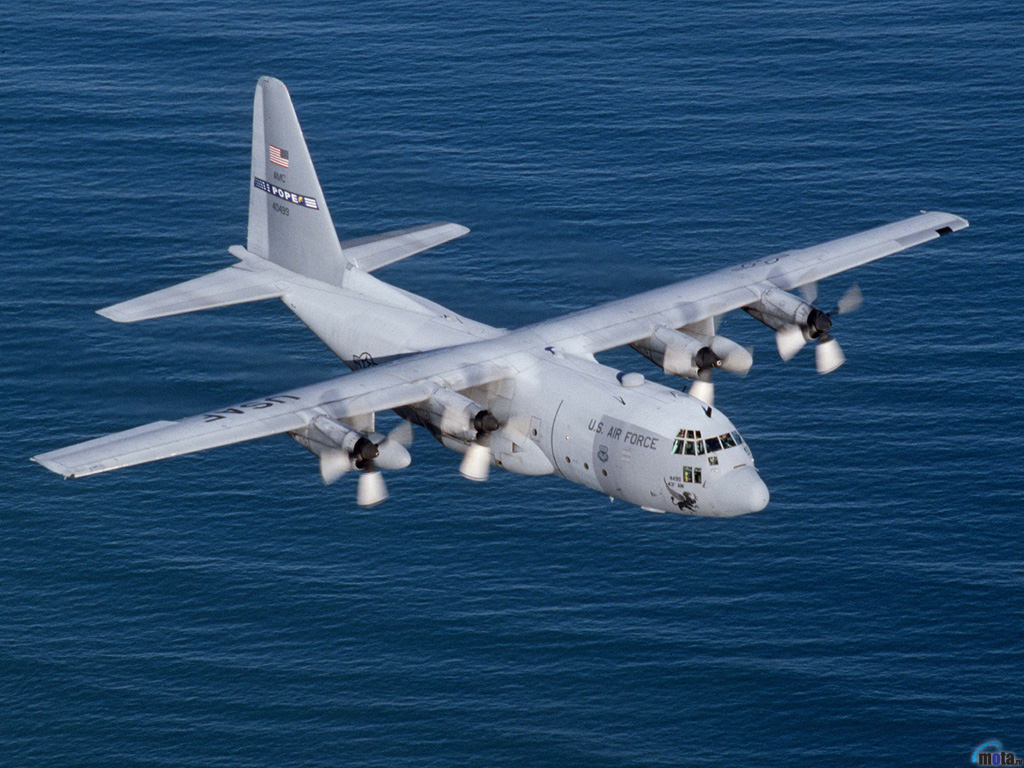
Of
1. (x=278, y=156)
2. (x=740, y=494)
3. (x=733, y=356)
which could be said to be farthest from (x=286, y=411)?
(x=733, y=356)

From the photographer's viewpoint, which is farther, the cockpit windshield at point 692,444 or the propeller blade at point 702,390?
the propeller blade at point 702,390

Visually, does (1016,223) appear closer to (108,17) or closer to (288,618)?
(288,618)

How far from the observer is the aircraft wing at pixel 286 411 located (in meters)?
58.9

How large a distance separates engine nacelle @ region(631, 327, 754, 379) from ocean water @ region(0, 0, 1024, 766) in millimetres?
31397

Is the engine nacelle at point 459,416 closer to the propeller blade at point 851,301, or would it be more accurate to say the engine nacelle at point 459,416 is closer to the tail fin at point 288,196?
the tail fin at point 288,196

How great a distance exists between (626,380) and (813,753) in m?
40.4

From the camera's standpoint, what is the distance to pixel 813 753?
9294 cm

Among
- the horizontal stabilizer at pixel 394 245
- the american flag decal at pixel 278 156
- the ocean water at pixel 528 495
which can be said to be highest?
the american flag decal at pixel 278 156

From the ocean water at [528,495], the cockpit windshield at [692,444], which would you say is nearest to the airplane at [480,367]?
the cockpit windshield at [692,444]

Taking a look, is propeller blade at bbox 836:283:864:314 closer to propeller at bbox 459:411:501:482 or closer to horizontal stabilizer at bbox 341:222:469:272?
propeller at bbox 459:411:501:482

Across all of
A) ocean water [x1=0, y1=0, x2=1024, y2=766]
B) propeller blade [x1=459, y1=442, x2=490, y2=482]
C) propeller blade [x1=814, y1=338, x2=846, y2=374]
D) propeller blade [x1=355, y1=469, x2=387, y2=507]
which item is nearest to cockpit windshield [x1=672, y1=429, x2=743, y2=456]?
propeller blade [x1=459, y1=442, x2=490, y2=482]

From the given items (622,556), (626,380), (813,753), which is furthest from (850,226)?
(626,380)

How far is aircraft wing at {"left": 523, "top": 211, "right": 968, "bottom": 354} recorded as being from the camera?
6881cm

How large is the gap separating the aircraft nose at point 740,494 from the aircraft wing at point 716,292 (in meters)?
9.97
